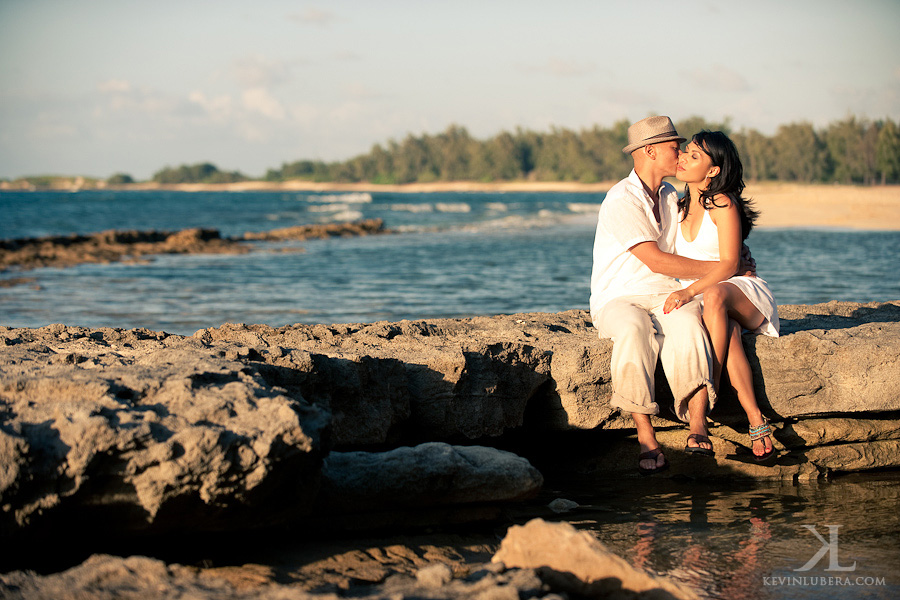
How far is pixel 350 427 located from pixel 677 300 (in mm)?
1919

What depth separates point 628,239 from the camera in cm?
441

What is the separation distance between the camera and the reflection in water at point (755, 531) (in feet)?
9.98

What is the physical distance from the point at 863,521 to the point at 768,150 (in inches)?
3728

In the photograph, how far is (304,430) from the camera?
9.39ft

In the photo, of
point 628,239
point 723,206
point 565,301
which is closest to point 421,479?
point 628,239

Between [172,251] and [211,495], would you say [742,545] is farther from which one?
[172,251]

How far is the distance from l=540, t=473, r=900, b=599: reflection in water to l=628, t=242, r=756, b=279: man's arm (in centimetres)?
122

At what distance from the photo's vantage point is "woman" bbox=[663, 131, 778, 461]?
4.15 meters

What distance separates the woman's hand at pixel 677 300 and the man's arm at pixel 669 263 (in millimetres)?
176

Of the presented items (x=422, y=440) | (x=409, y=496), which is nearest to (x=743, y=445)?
(x=422, y=440)

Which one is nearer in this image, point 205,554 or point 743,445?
point 205,554

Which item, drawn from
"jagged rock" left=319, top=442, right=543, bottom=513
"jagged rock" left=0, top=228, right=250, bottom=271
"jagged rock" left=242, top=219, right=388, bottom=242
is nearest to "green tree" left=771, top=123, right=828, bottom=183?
"jagged rock" left=242, top=219, right=388, bottom=242

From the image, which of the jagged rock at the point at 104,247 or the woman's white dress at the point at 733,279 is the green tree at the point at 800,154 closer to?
the jagged rock at the point at 104,247

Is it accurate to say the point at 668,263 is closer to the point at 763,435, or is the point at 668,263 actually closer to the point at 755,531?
the point at 763,435
